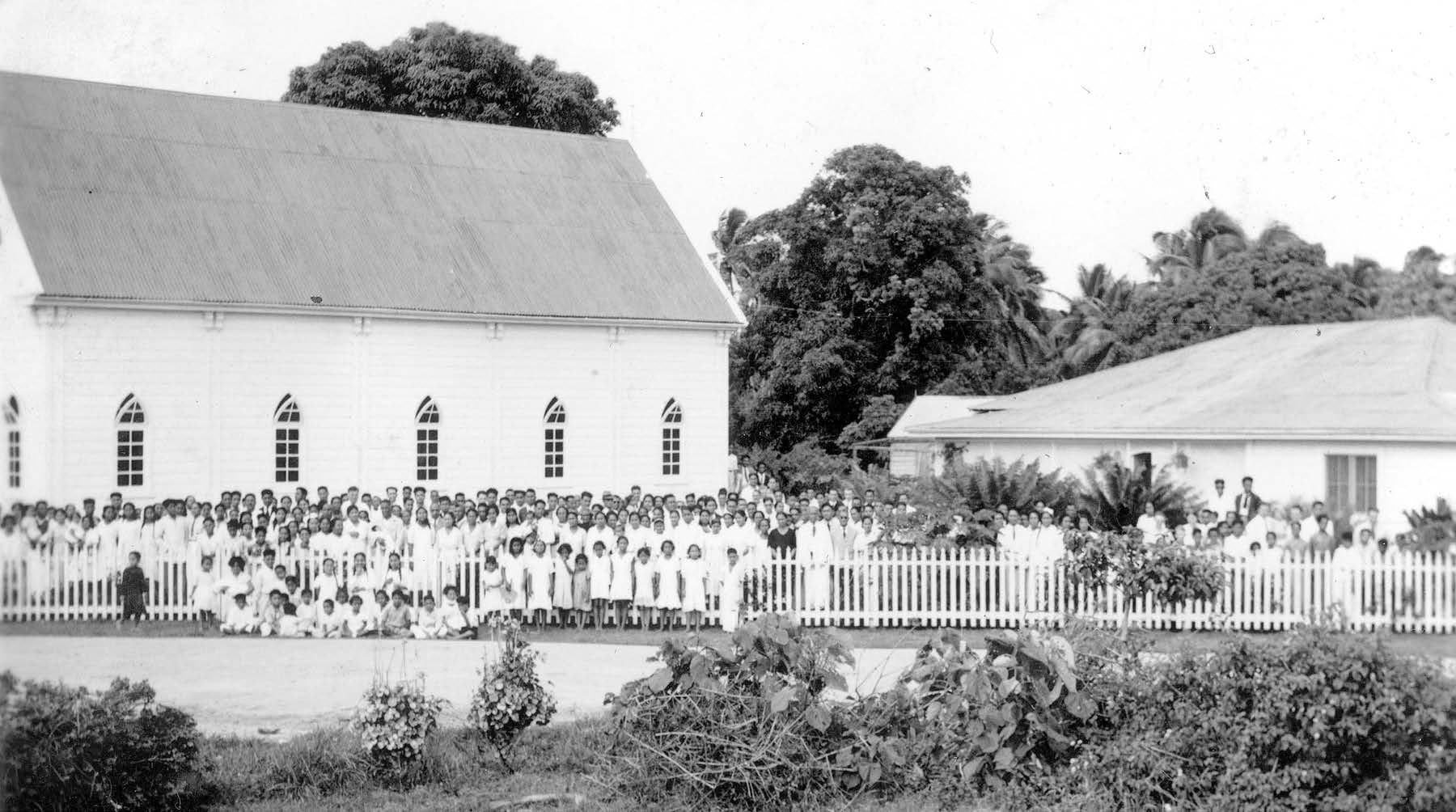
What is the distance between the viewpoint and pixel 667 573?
17141 mm

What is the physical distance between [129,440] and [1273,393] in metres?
19.9

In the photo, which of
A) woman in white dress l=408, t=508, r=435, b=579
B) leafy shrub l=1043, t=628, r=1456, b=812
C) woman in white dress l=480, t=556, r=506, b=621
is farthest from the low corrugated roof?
leafy shrub l=1043, t=628, r=1456, b=812

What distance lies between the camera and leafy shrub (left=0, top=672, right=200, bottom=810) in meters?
8.43

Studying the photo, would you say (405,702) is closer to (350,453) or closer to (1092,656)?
(1092,656)

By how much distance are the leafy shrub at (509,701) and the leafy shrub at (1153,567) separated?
19.2 ft

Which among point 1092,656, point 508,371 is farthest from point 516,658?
point 508,371

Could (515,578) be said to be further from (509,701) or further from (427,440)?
(427,440)

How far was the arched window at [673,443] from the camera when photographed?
33.4 meters

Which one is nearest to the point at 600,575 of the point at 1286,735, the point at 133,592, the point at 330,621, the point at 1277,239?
the point at 330,621

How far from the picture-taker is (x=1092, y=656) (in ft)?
31.4

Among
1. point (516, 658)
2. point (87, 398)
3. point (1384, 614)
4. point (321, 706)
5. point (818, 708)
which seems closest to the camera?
point (818, 708)

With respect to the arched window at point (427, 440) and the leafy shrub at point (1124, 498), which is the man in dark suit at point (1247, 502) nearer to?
the leafy shrub at point (1124, 498)

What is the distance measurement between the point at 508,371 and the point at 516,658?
21.8 metres

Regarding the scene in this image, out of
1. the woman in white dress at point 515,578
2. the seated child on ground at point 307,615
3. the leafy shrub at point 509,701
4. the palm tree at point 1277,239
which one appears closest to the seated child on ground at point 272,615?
the seated child on ground at point 307,615
